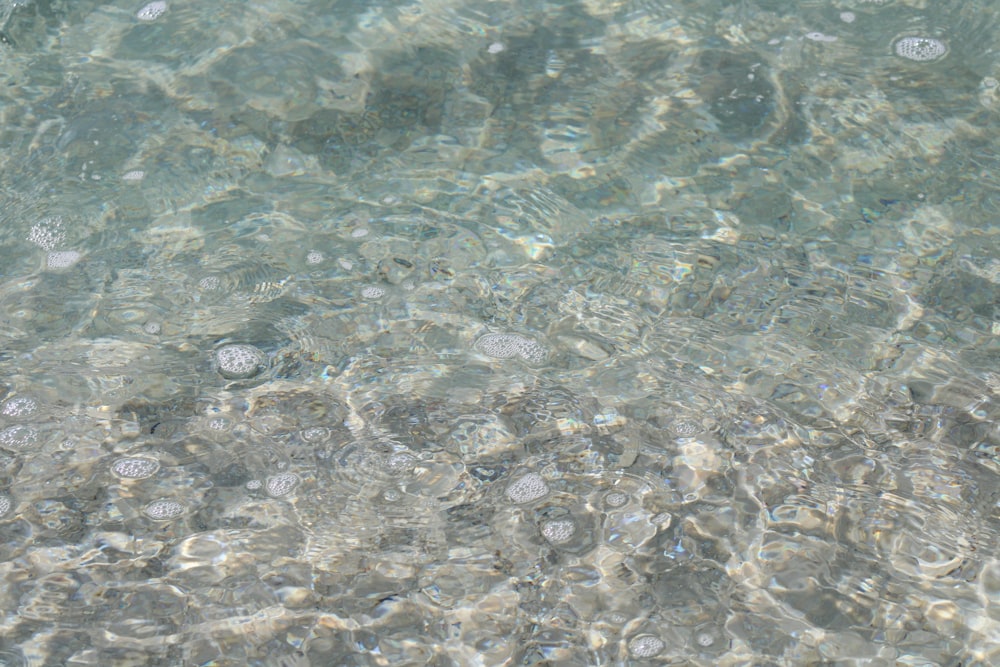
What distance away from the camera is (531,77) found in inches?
169

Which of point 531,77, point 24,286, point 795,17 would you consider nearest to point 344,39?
point 531,77

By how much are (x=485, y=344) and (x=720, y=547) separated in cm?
109

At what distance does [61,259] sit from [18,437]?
917 millimetres

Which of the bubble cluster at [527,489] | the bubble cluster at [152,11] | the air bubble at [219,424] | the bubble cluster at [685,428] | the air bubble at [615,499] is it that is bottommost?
the air bubble at [219,424]

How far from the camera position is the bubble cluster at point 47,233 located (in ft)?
11.9

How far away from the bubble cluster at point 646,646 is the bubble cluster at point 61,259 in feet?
8.32

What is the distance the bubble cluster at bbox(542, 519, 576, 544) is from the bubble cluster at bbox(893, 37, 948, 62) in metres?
2.93

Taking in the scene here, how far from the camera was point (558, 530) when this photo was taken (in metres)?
2.63

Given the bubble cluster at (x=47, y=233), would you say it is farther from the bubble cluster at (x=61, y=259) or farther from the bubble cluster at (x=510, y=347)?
the bubble cluster at (x=510, y=347)

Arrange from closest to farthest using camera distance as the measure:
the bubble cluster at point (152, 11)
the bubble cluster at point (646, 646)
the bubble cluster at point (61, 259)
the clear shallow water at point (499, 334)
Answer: the bubble cluster at point (646, 646), the clear shallow water at point (499, 334), the bubble cluster at point (61, 259), the bubble cluster at point (152, 11)

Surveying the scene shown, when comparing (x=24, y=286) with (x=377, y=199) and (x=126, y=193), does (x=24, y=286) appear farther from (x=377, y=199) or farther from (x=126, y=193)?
(x=377, y=199)

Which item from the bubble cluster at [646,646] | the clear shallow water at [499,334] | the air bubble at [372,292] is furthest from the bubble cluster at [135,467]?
the bubble cluster at [646,646]

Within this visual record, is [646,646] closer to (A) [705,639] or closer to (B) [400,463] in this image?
(A) [705,639]

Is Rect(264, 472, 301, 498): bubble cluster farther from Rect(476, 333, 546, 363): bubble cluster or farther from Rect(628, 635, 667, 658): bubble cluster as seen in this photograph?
Rect(628, 635, 667, 658): bubble cluster
